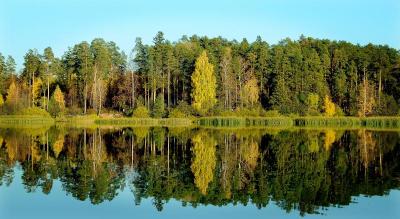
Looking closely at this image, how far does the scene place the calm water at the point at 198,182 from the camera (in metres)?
15.3

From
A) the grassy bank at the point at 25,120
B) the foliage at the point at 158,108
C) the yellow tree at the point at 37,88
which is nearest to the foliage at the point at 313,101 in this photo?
the foliage at the point at 158,108

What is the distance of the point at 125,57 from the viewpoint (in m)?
93.3

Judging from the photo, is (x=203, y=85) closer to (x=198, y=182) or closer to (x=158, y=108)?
(x=158, y=108)

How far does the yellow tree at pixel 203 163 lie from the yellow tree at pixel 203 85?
118 feet

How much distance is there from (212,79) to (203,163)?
52.0 meters

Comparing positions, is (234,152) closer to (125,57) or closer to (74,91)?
(74,91)

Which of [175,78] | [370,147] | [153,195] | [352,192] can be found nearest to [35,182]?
[153,195]

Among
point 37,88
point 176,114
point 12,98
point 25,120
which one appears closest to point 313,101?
point 176,114

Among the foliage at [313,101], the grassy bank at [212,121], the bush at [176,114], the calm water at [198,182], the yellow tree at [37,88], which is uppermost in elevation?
the yellow tree at [37,88]

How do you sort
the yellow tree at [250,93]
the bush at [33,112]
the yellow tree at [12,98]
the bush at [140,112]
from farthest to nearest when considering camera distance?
the yellow tree at [250,93] → the yellow tree at [12,98] → the bush at [140,112] → the bush at [33,112]

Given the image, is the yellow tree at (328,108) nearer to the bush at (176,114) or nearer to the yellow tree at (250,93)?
the yellow tree at (250,93)

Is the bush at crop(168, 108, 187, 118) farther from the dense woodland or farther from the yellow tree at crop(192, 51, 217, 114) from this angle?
the yellow tree at crop(192, 51, 217, 114)

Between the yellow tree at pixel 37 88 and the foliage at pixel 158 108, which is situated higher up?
the yellow tree at pixel 37 88

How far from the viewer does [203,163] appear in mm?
24797
